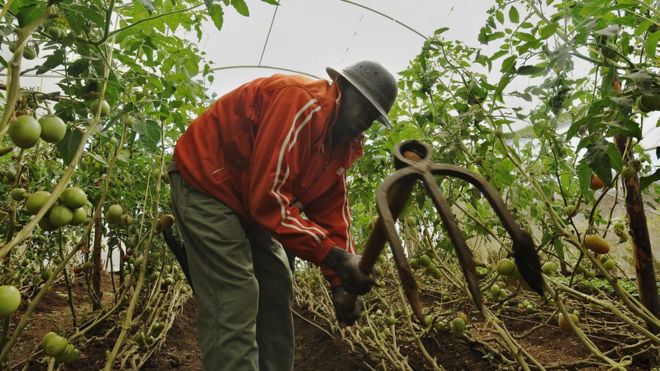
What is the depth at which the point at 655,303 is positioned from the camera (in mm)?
2271

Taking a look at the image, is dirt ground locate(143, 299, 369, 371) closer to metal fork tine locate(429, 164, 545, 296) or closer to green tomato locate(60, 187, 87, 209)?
green tomato locate(60, 187, 87, 209)

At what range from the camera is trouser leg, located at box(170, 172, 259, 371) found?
172 centimetres

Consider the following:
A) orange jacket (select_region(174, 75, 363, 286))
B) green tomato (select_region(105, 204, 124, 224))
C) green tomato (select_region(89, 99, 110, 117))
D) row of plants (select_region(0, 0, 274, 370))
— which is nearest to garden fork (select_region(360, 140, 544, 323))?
orange jacket (select_region(174, 75, 363, 286))

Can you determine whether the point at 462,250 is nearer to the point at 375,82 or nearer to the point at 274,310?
the point at 375,82

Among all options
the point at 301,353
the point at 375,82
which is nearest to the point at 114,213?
the point at 375,82

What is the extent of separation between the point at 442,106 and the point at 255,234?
1.17 m

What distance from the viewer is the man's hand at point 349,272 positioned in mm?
1349

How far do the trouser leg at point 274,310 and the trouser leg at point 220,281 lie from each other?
0.29 metres

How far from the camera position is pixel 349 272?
56.4 inches

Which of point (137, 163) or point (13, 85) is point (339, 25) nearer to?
point (137, 163)

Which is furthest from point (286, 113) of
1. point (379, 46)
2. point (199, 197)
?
point (379, 46)

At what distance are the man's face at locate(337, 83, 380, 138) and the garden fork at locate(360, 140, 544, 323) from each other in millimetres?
841

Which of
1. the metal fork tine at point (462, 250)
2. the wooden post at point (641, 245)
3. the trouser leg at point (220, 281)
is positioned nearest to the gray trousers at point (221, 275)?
the trouser leg at point (220, 281)

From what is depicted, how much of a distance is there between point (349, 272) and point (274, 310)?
875 millimetres
